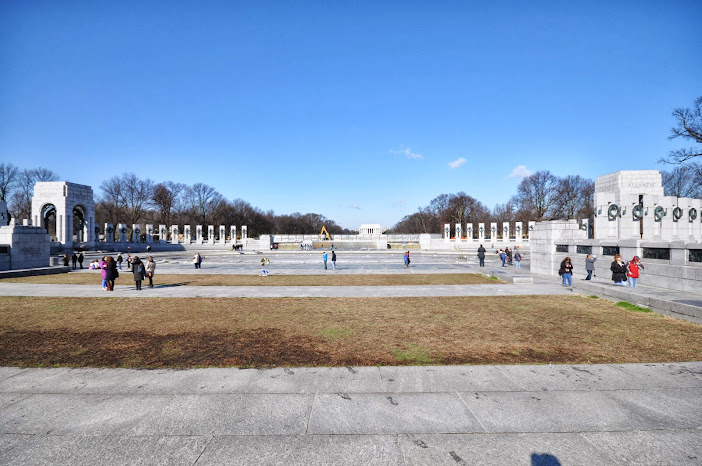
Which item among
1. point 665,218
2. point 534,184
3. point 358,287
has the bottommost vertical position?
point 358,287

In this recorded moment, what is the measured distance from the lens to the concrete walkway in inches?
152

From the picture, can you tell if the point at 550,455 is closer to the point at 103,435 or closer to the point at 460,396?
the point at 460,396

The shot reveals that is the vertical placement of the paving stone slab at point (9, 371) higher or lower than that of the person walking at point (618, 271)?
lower

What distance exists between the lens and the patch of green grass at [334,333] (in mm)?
8539

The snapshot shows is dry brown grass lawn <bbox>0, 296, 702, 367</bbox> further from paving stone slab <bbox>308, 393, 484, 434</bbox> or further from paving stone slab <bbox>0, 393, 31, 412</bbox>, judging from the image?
paving stone slab <bbox>308, 393, 484, 434</bbox>

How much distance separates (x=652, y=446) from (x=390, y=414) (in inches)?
121

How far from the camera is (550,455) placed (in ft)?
12.6

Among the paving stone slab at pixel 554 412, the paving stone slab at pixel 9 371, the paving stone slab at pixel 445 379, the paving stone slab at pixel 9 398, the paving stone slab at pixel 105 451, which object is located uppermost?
the paving stone slab at pixel 105 451

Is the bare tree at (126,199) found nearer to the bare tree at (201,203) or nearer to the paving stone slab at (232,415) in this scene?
the bare tree at (201,203)

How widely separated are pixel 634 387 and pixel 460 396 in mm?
2948

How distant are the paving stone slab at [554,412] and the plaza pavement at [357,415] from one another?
2 cm

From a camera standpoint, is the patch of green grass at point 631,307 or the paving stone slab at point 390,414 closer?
the paving stone slab at point 390,414

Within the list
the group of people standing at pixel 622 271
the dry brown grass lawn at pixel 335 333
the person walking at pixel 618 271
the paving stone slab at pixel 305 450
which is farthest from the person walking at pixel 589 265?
the paving stone slab at pixel 305 450

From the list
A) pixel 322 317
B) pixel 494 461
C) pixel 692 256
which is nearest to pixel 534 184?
pixel 692 256
